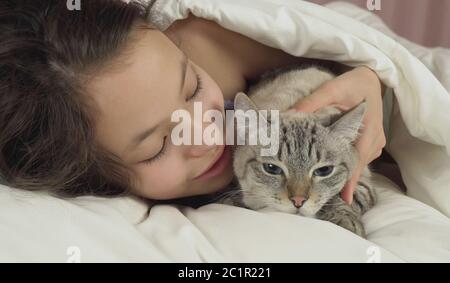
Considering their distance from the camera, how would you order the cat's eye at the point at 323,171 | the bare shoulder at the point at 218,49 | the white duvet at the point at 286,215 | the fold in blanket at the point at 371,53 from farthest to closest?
the bare shoulder at the point at 218,49
the fold in blanket at the point at 371,53
the cat's eye at the point at 323,171
the white duvet at the point at 286,215

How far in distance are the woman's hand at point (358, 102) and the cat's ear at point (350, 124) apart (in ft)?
0.16

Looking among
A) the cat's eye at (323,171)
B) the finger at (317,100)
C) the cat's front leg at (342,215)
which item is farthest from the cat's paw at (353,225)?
the finger at (317,100)

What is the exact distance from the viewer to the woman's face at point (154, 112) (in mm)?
1030

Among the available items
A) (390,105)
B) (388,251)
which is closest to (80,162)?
(388,251)

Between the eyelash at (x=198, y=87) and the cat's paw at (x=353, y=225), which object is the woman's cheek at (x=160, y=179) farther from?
the cat's paw at (x=353, y=225)

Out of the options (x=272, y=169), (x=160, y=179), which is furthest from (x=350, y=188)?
(x=160, y=179)

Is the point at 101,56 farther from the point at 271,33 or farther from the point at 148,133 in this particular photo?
the point at 271,33

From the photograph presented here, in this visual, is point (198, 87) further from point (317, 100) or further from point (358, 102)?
point (358, 102)

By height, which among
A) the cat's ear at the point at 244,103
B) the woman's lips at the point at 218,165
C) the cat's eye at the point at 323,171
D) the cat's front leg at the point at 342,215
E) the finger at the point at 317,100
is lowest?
the cat's front leg at the point at 342,215

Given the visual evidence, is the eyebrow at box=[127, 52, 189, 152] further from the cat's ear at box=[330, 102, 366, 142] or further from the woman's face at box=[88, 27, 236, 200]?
the cat's ear at box=[330, 102, 366, 142]

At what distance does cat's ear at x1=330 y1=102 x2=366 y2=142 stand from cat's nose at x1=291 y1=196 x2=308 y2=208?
0.16 meters

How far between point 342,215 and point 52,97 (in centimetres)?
66

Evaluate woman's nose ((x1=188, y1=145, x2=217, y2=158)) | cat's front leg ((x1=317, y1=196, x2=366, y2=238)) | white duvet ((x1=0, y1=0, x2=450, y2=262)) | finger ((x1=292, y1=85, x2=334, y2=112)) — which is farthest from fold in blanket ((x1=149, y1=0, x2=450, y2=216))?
woman's nose ((x1=188, y1=145, x2=217, y2=158))

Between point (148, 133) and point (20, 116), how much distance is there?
0.90 feet
